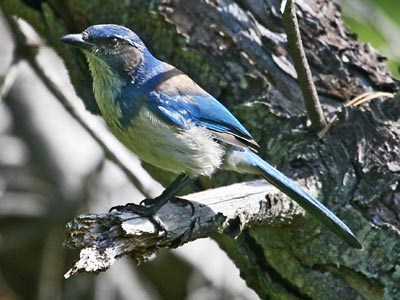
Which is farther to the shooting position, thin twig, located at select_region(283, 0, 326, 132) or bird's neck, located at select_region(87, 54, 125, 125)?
bird's neck, located at select_region(87, 54, 125, 125)

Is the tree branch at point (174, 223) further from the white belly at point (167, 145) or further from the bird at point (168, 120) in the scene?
the white belly at point (167, 145)

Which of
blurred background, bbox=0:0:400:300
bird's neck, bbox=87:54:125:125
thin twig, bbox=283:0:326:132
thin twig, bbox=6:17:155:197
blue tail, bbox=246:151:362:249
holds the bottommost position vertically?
blurred background, bbox=0:0:400:300

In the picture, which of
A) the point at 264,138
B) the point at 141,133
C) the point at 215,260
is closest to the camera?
the point at 141,133

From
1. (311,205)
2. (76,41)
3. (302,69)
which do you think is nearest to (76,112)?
(76,41)

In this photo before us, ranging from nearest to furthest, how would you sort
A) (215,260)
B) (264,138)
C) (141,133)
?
(141,133), (264,138), (215,260)

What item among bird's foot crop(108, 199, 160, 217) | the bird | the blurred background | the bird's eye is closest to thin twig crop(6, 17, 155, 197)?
the blurred background

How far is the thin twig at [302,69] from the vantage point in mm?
4672

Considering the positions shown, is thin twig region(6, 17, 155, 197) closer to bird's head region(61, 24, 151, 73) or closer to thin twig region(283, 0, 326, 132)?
bird's head region(61, 24, 151, 73)

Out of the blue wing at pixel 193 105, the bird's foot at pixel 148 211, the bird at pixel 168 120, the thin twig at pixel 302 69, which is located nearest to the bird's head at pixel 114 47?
the bird at pixel 168 120

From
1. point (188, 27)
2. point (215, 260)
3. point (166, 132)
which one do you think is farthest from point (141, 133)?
point (215, 260)

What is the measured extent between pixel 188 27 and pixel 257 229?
1.23 metres

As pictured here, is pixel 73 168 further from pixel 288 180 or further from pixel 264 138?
pixel 288 180

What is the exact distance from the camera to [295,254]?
492 centimetres

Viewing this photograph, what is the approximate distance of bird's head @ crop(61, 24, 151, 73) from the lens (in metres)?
4.94
